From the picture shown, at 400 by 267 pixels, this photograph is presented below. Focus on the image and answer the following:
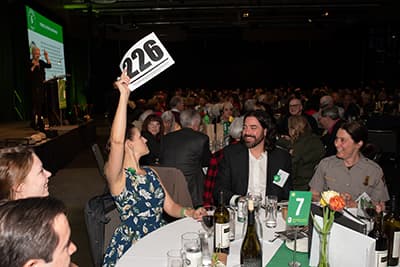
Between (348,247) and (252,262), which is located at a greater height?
(348,247)

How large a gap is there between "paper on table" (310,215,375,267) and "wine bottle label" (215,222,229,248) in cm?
40

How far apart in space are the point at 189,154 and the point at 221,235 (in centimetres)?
220

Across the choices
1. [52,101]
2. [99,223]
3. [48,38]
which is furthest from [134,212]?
[48,38]

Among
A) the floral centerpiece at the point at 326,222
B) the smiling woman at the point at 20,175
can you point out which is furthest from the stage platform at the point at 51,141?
the floral centerpiece at the point at 326,222

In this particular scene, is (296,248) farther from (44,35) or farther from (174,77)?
(174,77)

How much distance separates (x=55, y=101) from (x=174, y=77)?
11.1 meters

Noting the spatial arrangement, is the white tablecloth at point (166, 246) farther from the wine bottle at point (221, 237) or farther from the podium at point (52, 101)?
the podium at point (52, 101)

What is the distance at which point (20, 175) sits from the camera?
6.07ft

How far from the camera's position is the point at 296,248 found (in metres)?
1.93

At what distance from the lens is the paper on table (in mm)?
1548

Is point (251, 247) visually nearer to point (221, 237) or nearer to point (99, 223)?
point (221, 237)

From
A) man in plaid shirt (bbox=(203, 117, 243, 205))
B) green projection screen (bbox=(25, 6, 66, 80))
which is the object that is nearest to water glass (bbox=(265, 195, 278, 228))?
man in plaid shirt (bbox=(203, 117, 243, 205))

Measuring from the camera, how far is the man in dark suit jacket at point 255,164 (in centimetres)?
310

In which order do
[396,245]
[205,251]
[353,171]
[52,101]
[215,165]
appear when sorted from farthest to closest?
[52,101] < [215,165] < [353,171] < [205,251] < [396,245]
